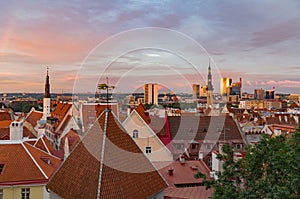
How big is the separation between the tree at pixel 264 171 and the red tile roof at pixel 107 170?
3381 millimetres

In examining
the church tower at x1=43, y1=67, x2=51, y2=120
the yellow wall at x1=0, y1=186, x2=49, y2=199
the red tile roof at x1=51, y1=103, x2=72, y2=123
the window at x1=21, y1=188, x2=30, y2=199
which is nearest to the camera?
the yellow wall at x1=0, y1=186, x2=49, y2=199

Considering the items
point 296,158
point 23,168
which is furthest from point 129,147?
point 23,168

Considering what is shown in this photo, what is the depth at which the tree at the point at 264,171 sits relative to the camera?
444 inches

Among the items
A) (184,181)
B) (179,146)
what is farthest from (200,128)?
(184,181)

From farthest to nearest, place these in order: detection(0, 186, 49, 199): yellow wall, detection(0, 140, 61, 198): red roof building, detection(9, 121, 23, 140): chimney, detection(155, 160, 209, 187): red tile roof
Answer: detection(9, 121, 23, 140): chimney < detection(155, 160, 209, 187): red tile roof < detection(0, 140, 61, 198): red roof building < detection(0, 186, 49, 199): yellow wall

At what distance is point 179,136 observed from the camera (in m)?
40.0

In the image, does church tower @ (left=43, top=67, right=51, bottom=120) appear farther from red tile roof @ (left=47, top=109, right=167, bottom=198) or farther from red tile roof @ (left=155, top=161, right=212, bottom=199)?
red tile roof @ (left=47, top=109, right=167, bottom=198)

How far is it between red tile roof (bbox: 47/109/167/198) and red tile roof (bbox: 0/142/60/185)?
8.29 m

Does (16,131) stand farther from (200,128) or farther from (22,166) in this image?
(200,128)

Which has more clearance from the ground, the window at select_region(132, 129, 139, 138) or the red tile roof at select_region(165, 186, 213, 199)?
the window at select_region(132, 129, 139, 138)

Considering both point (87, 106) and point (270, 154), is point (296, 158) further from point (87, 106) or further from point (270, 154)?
point (87, 106)

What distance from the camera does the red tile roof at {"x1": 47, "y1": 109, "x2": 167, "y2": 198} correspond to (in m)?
13.5

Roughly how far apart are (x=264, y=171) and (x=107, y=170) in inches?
250

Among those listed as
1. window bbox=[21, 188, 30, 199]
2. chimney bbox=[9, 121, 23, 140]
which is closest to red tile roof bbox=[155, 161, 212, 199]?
window bbox=[21, 188, 30, 199]
